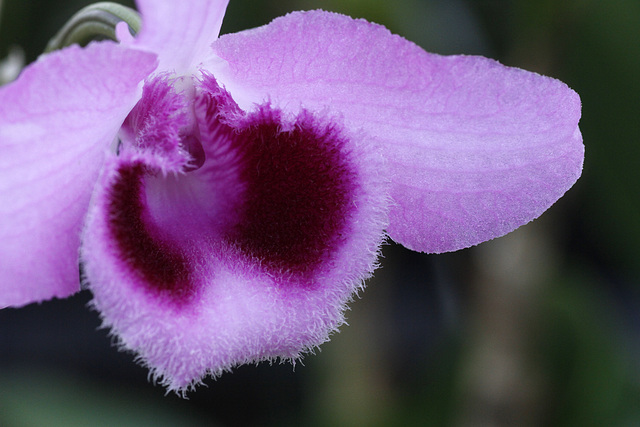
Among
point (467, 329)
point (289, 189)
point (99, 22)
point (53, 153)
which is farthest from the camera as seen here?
point (467, 329)

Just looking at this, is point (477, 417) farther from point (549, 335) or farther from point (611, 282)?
point (611, 282)

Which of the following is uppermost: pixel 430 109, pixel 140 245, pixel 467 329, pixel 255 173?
pixel 430 109

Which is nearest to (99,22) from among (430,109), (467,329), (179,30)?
(179,30)

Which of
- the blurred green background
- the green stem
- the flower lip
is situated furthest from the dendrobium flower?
the blurred green background

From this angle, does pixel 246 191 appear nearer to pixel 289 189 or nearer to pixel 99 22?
pixel 289 189

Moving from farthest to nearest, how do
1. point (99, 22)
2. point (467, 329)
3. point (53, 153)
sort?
1. point (467, 329)
2. point (99, 22)
3. point (53, 153)

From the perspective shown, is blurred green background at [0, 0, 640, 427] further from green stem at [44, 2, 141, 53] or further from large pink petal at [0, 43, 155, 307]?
large pink petal at [0, 43, 155, 307]
